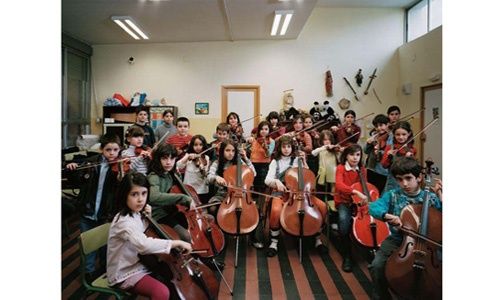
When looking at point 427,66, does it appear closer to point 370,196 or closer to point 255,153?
point 255,153

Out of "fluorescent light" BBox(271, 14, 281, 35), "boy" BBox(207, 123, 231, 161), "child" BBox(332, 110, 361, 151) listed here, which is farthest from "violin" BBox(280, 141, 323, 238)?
"fluorescent light" BBox(271, 14, 281, 35)

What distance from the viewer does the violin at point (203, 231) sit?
5.51 feet

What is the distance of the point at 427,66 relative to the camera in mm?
3861

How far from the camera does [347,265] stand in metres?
2.01

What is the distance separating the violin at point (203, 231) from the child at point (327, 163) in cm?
117

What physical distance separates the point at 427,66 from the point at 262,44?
2.33 m

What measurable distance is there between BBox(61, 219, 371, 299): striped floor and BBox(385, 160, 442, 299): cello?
488mm

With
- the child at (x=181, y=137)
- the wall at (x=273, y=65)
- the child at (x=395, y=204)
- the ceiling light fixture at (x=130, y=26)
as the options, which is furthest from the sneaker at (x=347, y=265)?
the ceiling light fixture at (x=130, y=26)

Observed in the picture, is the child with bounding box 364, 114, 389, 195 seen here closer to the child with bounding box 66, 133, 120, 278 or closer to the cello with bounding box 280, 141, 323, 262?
the cello with bounding box 280, 141, 323, 262

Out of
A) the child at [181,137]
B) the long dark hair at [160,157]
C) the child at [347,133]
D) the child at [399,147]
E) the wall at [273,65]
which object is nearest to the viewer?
the long dark hair at [160,157]

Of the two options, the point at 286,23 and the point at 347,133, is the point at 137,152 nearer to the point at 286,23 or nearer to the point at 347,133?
the point at 347,133

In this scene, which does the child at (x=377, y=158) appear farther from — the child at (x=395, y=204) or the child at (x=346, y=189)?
the child at (x=395, y=204)
